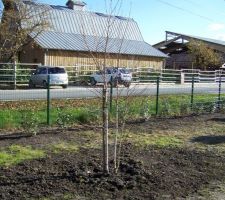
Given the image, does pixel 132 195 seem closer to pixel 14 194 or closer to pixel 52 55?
pixel 14 194

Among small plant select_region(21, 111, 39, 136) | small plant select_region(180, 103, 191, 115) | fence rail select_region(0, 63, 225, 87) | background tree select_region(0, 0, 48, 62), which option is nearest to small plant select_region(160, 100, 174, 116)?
small plant select_region(180, 103, 191, 115)

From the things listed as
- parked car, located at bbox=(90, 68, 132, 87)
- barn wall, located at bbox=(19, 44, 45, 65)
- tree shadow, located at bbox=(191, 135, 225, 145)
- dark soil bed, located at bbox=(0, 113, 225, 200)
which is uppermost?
barn wall, located at bbox=(19, 44, 45, 65)

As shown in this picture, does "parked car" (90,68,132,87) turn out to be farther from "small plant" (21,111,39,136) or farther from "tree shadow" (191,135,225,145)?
"tree shadow" (191,135,225,145)

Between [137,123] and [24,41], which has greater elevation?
[24,41]

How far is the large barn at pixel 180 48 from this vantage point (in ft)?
213

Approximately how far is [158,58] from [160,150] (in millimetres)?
46745

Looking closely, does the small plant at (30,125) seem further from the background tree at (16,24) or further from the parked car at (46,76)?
the background tree at (16,24)

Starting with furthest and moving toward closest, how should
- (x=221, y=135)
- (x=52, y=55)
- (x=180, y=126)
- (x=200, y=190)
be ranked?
(x=52, y=55), (x=180, y=126), (x=221, y=135), (x=200, y=190)

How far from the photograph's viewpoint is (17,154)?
9023 mm

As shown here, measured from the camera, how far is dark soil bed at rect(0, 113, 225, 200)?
6621mm

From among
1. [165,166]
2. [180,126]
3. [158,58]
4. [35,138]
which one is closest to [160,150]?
[165,166]

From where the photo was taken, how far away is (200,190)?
277 inches

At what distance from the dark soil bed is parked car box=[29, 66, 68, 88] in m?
22.8

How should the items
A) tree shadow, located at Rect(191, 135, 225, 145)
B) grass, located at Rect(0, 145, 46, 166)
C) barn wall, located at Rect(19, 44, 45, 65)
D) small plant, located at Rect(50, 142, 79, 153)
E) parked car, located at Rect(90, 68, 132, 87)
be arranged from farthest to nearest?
barn wall, located at Rect(19, 44, 45, 65), tree shadow, located at Rect(191, 135, 225, 145), small plant, located at Rect(50, 142, 79, 153), grass, located at Rect(0, 145, 46, 166), parked car, located at Rect(90, 68, 132, 87)
